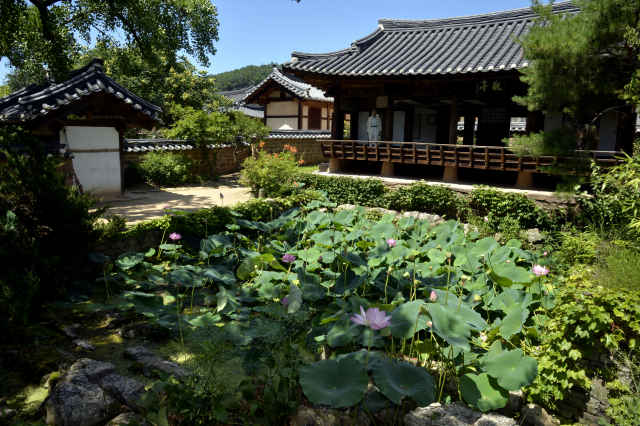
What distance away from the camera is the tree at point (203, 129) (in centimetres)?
1320

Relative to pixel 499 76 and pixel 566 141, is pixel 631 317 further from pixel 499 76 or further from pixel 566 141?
pixel 499 76

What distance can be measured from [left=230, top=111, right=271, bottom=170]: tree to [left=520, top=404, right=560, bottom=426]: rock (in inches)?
501

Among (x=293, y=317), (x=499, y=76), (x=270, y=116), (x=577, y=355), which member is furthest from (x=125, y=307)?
(x=270, y=116)

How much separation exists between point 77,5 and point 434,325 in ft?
34.9

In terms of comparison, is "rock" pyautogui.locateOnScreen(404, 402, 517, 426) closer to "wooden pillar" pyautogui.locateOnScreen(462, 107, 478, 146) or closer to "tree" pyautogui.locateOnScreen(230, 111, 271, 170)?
"wooden pillar" pyautogui.locateOnScreen(462, 107, 478, 146)

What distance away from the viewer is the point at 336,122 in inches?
475

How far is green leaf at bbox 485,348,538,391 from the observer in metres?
2.78

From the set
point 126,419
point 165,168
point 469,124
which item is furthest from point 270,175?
point 126,419

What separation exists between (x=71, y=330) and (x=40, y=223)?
148 centimetres

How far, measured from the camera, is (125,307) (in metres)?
4.80

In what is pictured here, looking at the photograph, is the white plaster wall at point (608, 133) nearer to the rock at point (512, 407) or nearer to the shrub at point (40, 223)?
the rock at point (512, 407)

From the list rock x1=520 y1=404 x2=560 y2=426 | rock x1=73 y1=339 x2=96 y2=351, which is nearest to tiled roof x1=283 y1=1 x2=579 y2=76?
rock x1=520 y1=404 x2=560 y2=426

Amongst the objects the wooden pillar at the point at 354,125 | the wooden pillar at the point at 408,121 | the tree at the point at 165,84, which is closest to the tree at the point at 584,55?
the wooden pillar at the point at 408,121

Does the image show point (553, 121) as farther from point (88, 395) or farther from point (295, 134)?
point (295, 134)
